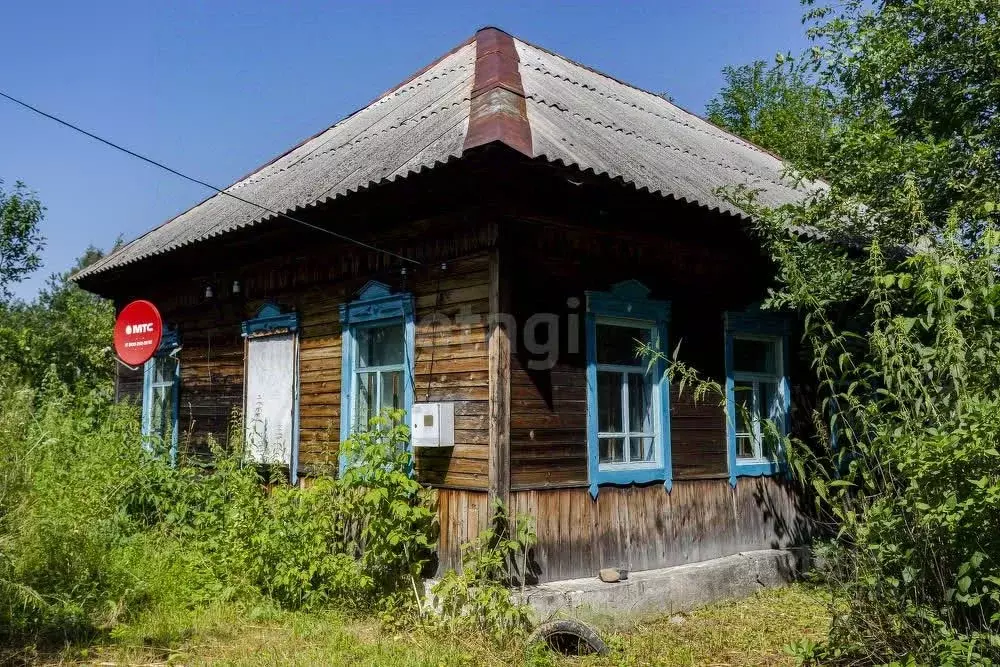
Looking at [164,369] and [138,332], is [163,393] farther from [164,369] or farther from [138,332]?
[138,332]

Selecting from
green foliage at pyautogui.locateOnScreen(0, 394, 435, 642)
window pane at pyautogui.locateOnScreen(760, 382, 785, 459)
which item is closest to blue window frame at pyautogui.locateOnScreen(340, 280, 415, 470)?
green foliage at pyautogui.locateOnScreen(0, 394, 435, 642)

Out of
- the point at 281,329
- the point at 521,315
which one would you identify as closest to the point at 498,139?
the point at 521,315

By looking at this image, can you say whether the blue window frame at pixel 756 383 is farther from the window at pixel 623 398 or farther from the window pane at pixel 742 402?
the window at pixel 623 398

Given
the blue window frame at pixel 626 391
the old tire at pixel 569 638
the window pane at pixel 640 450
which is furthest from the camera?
the window pane at pixel 640 450

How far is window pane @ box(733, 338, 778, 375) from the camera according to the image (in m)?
8.25

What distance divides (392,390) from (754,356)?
3.70m

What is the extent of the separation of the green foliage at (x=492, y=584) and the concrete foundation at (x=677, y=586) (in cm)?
24

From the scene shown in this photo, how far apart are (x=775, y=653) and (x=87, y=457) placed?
5814 mm

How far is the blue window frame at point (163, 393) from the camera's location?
1012cm

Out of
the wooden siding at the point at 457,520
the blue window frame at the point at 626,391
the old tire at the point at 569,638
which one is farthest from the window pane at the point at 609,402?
the old tire at the point at 569,638

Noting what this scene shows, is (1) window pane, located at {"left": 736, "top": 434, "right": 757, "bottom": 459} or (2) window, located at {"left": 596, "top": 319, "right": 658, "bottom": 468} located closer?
(2) window, located at {"left": 596, "top": 319, "right": 658, "bottom": 468}

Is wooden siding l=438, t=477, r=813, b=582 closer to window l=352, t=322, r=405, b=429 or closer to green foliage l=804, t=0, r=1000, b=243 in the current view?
window l=352, t=322, r=405, b=429

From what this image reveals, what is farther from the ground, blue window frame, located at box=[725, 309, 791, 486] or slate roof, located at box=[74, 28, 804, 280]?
slate roof, located at box=[74, 28, 804, 280]

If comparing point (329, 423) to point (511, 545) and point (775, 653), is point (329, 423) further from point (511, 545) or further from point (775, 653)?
point (775, 653)
